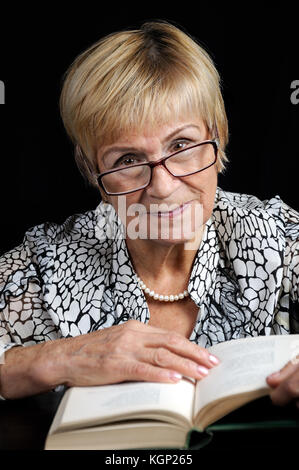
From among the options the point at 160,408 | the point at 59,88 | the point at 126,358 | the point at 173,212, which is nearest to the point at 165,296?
the point at 173,212

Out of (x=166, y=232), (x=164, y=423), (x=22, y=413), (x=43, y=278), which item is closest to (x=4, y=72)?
(x=43, y=278)

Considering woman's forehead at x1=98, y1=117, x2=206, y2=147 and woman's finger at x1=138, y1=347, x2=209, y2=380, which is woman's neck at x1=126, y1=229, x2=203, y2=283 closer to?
woman's forehead at x1=98, y1=117, x2=206, y2=147

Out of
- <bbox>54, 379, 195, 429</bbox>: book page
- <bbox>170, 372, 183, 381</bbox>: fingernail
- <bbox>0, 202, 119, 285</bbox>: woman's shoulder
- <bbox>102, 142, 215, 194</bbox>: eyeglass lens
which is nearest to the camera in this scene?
<bbox>54, 379, 195, 429</bbox>: book page

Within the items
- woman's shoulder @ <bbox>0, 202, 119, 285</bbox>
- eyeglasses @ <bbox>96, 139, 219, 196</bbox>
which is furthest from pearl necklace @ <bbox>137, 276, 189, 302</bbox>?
eyeglasses @ <bbox>96, 139, 219, 196</bbox>

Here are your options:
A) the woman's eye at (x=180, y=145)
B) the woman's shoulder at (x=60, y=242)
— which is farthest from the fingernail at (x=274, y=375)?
the woman's shoulder at (x=60, y=242)

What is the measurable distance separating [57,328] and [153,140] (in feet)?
2.01

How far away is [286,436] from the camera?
1.30m

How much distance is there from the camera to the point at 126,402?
1321mm

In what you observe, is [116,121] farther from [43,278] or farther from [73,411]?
[73,411]

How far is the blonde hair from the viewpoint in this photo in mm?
1722

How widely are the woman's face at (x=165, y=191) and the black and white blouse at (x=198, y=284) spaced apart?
0.51ft

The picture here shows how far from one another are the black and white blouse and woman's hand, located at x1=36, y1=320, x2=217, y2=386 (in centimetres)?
35

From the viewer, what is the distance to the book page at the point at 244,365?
1304 millimetres

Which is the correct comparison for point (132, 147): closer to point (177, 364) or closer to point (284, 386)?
point (177, 364)
